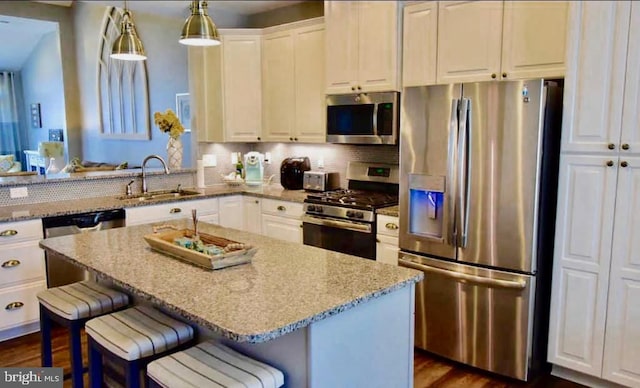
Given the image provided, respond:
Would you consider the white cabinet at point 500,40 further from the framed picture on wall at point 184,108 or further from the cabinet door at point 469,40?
the framed picture on wall at point 184,108

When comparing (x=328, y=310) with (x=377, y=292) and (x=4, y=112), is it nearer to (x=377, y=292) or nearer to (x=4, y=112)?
(x=377, y=292)

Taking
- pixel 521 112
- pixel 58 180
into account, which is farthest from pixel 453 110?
pixel 58 180

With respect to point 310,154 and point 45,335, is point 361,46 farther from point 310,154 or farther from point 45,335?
point 45,335

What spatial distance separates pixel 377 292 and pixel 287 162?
3.06 m

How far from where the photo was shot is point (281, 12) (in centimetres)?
487

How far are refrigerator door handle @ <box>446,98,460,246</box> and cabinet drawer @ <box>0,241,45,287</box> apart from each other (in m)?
2.77

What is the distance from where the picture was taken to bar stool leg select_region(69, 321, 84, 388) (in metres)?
2.26

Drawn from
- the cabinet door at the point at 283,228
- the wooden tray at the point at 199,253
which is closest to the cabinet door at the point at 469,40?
the cabinet door at the point at 283,228

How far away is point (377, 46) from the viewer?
3680 mm

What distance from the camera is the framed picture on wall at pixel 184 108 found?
5.68 m

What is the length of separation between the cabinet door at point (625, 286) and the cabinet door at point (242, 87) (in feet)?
10.7

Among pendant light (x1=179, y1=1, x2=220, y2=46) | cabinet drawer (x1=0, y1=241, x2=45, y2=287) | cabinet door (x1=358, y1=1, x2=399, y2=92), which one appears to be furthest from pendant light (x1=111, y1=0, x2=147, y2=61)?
cabinet door (x1=358, y1=1, x2=399, y2=92)

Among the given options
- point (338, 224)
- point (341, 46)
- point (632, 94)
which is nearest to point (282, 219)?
point (338, 224)

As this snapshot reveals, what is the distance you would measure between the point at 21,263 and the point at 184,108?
2.89 metres
